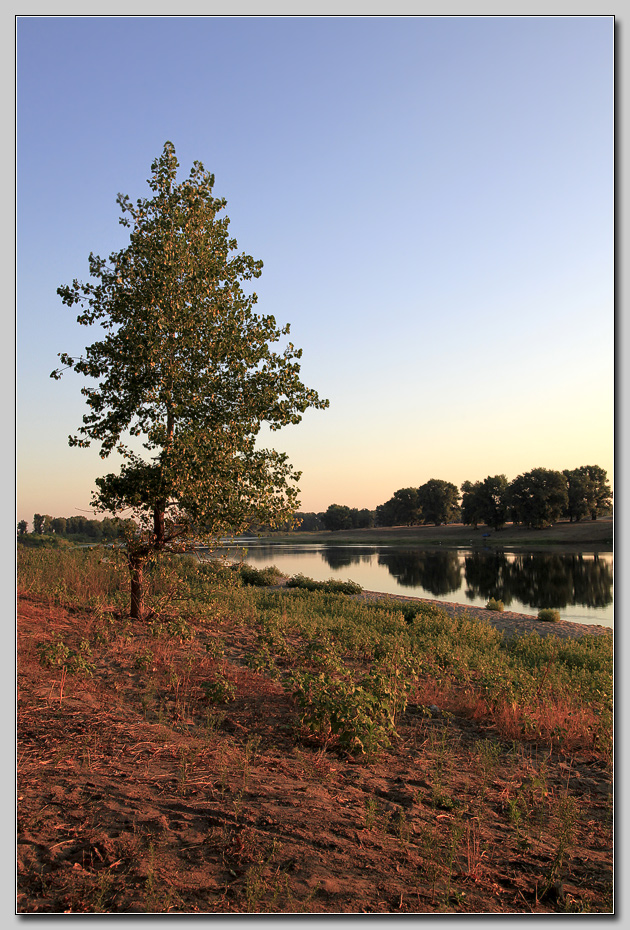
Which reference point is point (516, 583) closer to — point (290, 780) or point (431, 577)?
point (431, 577)

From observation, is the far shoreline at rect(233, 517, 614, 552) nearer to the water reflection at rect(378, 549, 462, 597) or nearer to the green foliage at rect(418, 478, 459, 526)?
the green foliage at rect(418, 478, 459, 526)

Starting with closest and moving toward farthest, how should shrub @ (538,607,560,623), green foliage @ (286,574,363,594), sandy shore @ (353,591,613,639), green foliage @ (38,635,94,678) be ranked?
green foliage @ (38,635,94,678)
sandy shore @ (353,591,613,639)
shrub @ (538,607,560,623)
green foliage @ (286,574,363,594)

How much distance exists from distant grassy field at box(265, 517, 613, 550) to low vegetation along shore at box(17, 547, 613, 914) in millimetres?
33818

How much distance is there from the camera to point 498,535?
97.2m

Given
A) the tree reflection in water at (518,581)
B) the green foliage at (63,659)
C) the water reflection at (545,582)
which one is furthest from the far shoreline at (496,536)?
the green foliage at (63,659)

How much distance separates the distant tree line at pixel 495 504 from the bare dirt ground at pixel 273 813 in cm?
437

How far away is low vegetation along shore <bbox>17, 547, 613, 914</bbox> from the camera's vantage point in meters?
3.29

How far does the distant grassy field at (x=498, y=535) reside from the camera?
62.0m

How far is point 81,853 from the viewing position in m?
3.37

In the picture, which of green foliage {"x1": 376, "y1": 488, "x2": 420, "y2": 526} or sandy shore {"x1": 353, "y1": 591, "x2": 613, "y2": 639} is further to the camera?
green foliage {"x1": 376, "y1": 488, "x2": 420, "y2": 526}

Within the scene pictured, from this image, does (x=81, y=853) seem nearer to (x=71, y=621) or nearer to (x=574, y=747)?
(x=574, y=747)

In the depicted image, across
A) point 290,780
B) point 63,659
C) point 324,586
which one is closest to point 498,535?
point 324,586

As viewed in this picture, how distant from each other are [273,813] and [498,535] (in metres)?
99.4

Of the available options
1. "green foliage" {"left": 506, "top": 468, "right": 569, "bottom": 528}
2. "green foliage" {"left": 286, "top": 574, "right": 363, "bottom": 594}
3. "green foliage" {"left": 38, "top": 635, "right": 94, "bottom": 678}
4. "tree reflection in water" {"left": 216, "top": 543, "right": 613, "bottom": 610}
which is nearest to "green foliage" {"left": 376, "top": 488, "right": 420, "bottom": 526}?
"green foliage" {"left": 506, "top": 468, "right": 569, "bottom": 528}
